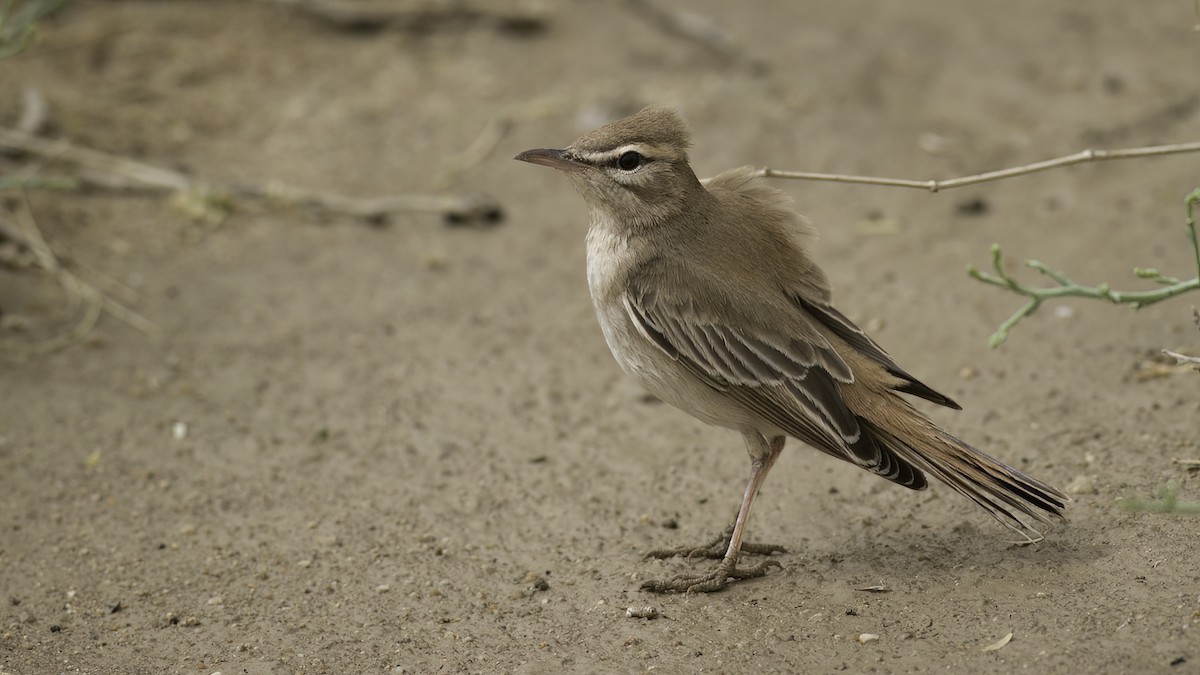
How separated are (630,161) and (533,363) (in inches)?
91.8

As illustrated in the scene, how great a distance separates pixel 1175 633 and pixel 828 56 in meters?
7.22

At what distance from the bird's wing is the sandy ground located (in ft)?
2.35

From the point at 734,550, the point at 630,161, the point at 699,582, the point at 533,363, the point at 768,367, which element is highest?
the point at 630,161

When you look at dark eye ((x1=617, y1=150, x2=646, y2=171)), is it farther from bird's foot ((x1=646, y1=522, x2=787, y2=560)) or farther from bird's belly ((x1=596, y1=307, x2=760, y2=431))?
bird's foot ((x1=646, y1=522, x2=787, y2=560))

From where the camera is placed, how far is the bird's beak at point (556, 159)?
16.9 ft

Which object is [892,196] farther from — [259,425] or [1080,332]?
[259,425]

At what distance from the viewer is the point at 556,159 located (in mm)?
5168

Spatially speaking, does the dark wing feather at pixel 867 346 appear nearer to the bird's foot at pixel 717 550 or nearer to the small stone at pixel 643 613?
the bird's foot at pixel 717 550

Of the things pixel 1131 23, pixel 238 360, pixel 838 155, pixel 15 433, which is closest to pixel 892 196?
pixel 838 155

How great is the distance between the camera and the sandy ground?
4531 millimetres

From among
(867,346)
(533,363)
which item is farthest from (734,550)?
(533,363)

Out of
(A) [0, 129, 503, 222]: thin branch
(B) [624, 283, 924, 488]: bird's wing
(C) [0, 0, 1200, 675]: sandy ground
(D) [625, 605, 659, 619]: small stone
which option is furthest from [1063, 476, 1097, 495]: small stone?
(A) [0, 129, 503, 222]: thin branch

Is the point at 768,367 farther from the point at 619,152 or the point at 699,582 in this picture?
the point at 619,152

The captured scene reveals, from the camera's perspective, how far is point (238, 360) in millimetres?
7094
